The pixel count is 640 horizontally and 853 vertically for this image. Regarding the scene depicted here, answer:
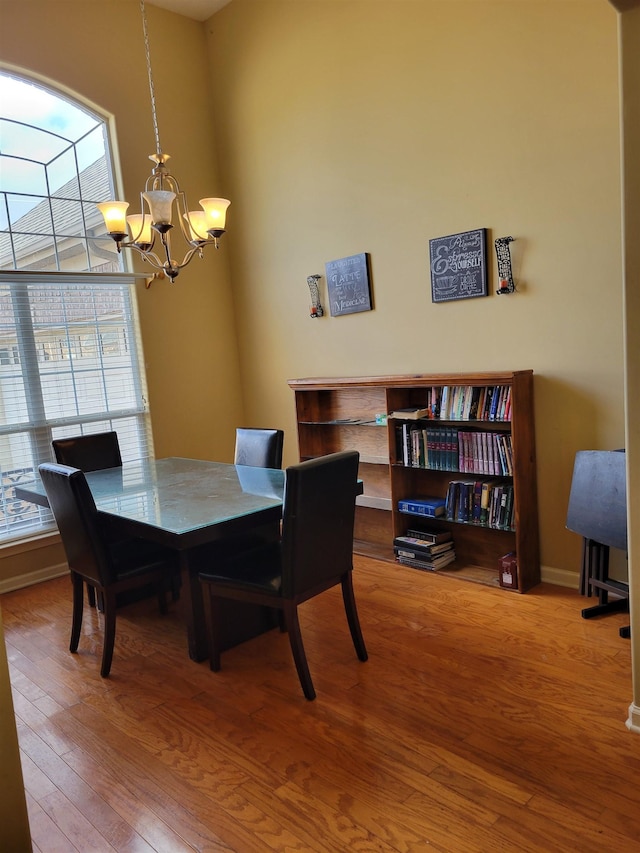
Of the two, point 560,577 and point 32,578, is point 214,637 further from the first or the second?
point 32,578

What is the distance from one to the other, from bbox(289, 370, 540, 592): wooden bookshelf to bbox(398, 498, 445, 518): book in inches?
2.4

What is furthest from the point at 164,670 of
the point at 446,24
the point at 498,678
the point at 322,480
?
the point at 446,24

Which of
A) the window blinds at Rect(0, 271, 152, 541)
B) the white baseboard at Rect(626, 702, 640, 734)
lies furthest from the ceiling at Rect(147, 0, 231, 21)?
the white baseboard at Rect(626, 702, 640, 734)

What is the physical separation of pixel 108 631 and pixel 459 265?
2703 millimetres

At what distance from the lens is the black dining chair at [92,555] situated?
2682 millimetres

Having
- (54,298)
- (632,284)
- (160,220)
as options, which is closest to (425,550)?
(632,284)

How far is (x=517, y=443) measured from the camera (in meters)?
3.26

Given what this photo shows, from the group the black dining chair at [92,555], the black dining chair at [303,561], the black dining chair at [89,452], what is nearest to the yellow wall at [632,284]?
the black dining chair at [303,561]

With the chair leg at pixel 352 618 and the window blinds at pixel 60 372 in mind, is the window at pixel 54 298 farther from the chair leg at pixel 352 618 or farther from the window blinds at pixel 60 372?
the chair leg at pixel 352 618

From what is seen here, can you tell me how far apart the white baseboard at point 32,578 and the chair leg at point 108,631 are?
1.69m

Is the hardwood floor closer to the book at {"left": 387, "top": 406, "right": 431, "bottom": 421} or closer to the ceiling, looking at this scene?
the book at {"left": 387, "top": 406, "right": 431, "bottom": 421}

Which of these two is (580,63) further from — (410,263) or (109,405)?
(109,405)

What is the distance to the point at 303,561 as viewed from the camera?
246cm

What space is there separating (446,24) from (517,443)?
238 centimetres
